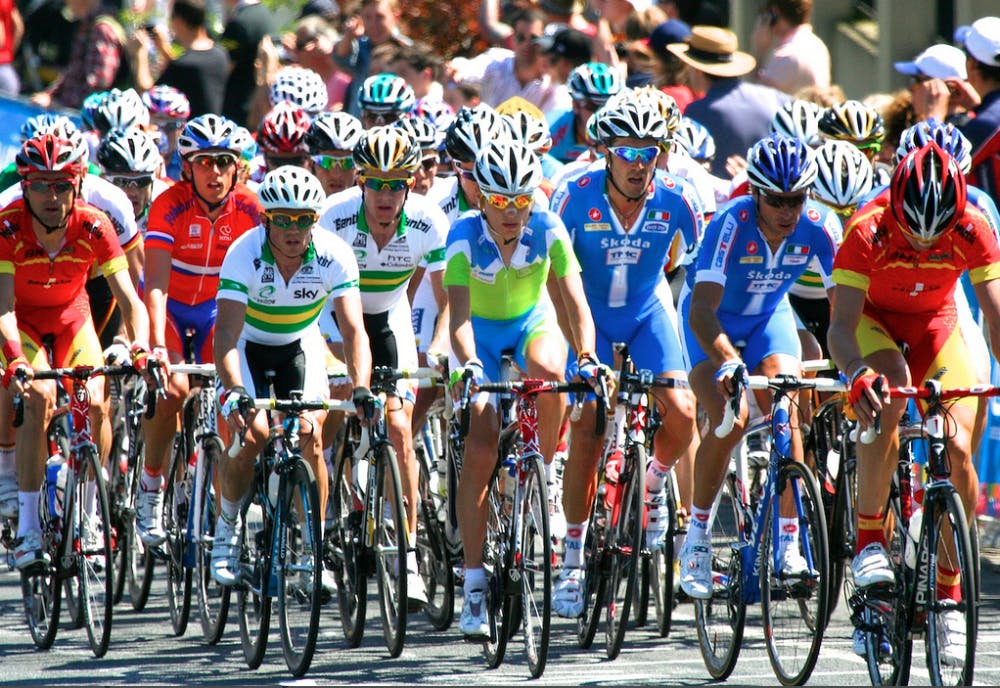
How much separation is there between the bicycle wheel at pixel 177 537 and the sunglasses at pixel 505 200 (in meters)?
2.22

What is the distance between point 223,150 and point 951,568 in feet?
→ 16.3

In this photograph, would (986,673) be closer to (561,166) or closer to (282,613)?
(282,613)

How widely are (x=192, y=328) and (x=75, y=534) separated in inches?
73.3

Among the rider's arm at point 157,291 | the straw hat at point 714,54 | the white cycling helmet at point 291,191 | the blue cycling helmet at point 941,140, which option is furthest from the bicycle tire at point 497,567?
the straw hat at point 714,54

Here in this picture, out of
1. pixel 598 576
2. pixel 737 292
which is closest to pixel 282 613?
pixel 598 576

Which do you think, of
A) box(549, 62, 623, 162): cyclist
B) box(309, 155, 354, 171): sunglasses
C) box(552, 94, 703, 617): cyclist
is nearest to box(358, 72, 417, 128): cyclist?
box(309, 155, 354, 171): sunglasses

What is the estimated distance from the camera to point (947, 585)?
6723 mm

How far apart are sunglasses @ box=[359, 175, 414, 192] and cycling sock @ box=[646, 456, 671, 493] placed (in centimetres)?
205

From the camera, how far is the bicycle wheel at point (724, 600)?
7750 mm

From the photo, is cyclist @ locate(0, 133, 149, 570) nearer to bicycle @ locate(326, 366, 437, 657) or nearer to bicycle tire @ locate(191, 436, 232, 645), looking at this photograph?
bicycle tire @ locate(191, 436, 232, 645)

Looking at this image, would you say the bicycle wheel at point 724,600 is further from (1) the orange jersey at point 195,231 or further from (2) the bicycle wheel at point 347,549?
(1) the orange jersey at point 195,231

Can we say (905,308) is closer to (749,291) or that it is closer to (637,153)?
(749,291)

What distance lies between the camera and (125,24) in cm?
2078

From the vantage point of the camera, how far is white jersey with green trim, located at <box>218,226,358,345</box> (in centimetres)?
861
